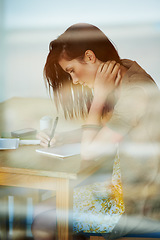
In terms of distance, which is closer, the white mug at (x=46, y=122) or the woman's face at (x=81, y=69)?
the woman's face at (x=81, y=69)

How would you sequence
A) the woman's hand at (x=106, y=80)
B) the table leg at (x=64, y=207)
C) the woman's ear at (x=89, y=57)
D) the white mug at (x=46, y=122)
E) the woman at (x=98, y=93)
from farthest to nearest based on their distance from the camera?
the white mug at (x=46, y=122), the woman's ear at (x=89, y=57), the woman's hand at (x=106, y=80), the woman at (x=98, y=93), the table leg at (x=64, y=207)

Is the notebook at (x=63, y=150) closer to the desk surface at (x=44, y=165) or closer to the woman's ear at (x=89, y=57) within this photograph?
the desk surface at (x=44, y=165)

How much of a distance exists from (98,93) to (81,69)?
0.71 ft

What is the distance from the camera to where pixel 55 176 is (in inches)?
33.4

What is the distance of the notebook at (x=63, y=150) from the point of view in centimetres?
104

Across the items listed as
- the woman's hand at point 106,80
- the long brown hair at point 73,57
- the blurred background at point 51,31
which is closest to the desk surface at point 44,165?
the woman's hand at point 106,80

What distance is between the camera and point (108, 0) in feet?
4.46

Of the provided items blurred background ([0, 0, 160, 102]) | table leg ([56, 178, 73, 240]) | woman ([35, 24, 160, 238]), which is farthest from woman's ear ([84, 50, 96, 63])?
table leg ([56, 178, 73, 240])

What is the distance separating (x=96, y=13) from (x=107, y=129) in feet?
2.30

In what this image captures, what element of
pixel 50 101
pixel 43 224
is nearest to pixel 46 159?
pixel 43 224

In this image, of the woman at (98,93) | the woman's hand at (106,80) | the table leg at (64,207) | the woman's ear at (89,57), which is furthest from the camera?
the woman's ear at (89,57)

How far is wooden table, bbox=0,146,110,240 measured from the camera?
85 cm

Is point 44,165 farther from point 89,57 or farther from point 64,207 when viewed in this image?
point 89,57

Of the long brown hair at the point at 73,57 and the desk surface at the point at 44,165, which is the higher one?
the long brown hair at the point at 73,57
